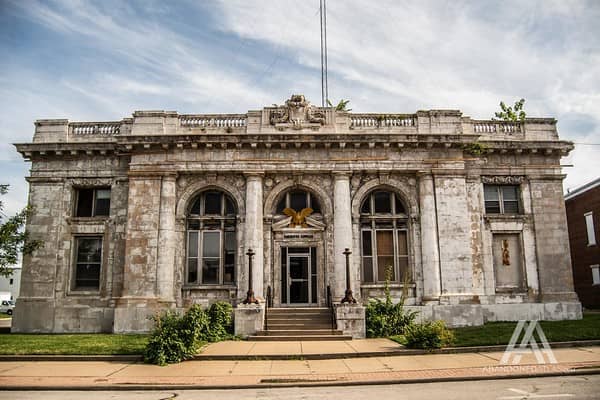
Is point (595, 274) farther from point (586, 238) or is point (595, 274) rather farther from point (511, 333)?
point (511, 333)

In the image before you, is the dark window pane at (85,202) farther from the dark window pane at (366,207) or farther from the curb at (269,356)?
the dark window pane at (366,207)

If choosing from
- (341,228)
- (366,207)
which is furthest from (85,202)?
(366,207)

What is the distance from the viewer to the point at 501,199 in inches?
883

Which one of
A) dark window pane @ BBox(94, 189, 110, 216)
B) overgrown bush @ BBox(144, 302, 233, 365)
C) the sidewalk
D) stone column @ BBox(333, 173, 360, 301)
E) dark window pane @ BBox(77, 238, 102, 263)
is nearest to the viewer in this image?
the sidewalk

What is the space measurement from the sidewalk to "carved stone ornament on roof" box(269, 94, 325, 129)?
36.9 ft

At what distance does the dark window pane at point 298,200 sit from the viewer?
22.0 meters

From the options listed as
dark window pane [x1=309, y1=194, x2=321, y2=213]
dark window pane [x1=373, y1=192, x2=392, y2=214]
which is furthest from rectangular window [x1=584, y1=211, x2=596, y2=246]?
dark window pane [x1=309, y1=194, x2=321, y2=213]

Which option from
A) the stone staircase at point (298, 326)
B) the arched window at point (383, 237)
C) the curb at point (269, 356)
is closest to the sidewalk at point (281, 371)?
the curb at point (269, 356)

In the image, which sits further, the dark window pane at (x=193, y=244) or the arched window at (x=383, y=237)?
the dark window pane at (x=193, y=244)

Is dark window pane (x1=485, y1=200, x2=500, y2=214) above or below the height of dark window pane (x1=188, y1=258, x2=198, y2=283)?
above

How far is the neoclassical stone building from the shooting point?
2084cm

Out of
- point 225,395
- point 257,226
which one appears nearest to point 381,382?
point 225,395

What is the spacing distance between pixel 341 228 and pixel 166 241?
24.6 feet

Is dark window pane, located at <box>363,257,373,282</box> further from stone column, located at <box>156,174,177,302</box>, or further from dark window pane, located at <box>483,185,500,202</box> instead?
stone column, located at <box>156,174,177,302</box>
